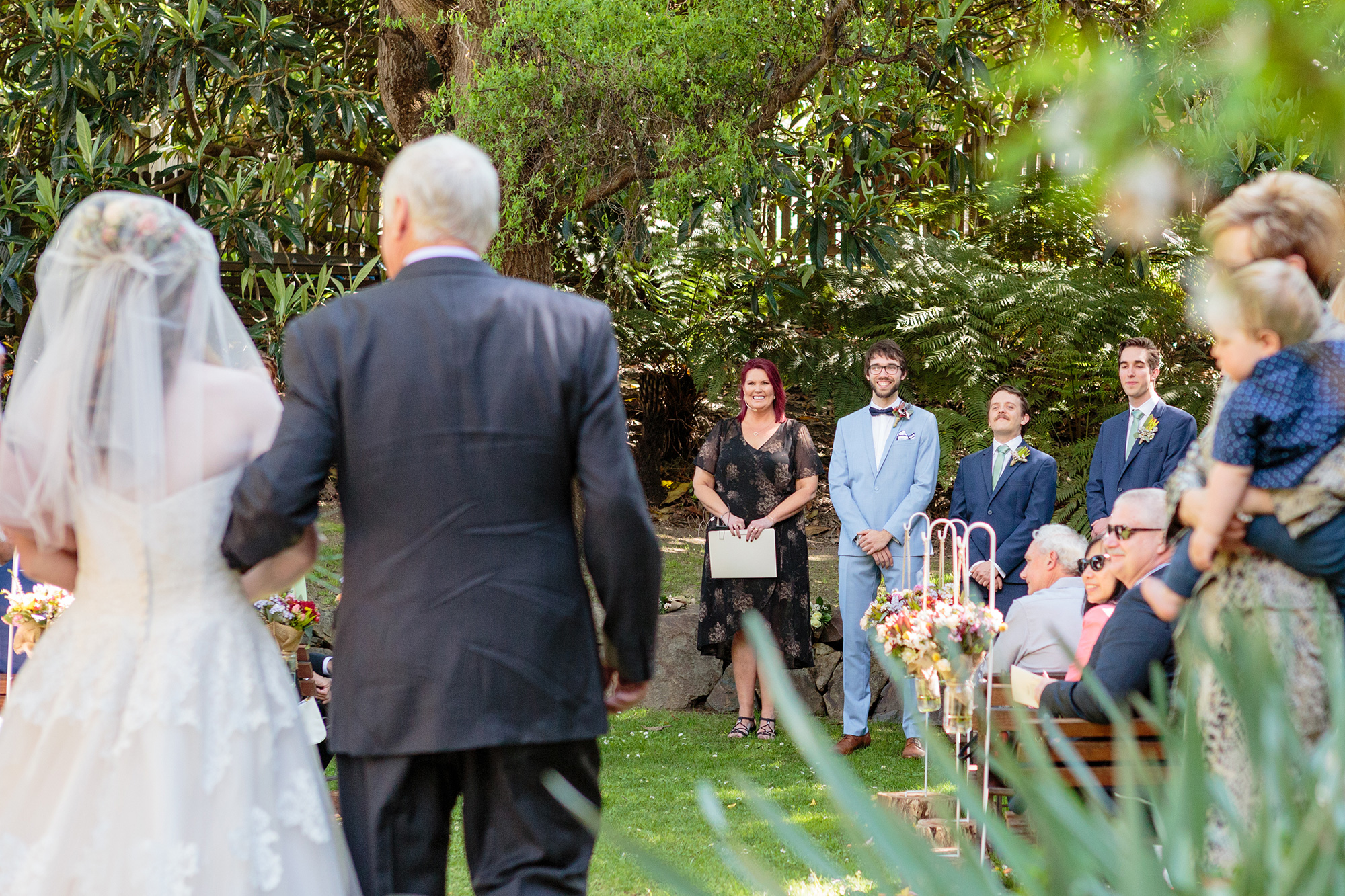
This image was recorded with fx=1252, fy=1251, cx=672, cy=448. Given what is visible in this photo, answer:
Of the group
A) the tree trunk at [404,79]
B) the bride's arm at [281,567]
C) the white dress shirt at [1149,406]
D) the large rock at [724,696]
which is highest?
the tree trunk at [404,79]

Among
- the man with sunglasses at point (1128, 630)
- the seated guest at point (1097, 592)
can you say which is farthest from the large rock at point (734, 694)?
the man with sunglasses at point (1128, 630)

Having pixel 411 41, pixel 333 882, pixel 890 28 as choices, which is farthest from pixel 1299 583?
pixel 411 41

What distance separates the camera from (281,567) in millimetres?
2465

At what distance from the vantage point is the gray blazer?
2195mm

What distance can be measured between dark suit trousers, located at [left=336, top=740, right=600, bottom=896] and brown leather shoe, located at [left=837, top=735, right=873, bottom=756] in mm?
4055

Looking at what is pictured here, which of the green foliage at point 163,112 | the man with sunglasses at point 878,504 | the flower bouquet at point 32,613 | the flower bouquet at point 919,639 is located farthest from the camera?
the green foliage at point 163,112

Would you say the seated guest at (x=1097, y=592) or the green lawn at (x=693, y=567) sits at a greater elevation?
the seated guest at (x=1097, y=592)

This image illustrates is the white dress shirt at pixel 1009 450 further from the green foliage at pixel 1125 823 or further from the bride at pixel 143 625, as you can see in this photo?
the green foliage at pixel 1125 823

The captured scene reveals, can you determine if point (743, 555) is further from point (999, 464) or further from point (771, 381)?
point (999, 464)

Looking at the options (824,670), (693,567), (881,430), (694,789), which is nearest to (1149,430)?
(881,430)

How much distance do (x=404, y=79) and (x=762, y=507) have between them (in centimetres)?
349

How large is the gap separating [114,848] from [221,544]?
564 mm

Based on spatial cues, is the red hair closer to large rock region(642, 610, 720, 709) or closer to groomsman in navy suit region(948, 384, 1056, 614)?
groomsman in navy suit region(948, 384, 1056, 614)

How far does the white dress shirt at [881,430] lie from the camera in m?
6.25
